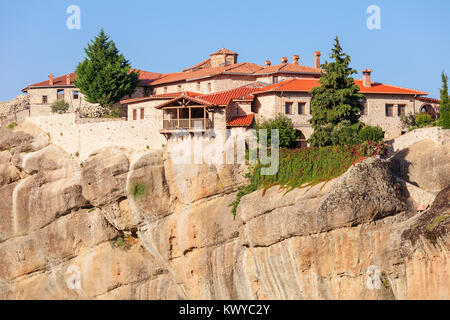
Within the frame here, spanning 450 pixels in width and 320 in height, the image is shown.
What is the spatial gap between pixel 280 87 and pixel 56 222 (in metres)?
19.2

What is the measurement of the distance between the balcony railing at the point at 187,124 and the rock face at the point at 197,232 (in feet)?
7.84

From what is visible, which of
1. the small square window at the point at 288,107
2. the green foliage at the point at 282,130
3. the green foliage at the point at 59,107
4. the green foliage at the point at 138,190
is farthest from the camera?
the green foliage at the point at 59,107

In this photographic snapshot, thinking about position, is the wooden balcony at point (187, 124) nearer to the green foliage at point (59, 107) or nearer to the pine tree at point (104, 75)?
the pine tree at point (104, 75)

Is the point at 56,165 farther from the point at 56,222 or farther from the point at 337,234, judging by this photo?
the point at 337,234

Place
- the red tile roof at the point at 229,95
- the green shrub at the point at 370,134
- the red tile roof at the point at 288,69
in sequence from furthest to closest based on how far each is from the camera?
the red tile roof at the point at 288,69
the red tile roof at the point at 229,95
the green shrub at the point at 370,134

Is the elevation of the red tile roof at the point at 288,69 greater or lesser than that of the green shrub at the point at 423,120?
greater

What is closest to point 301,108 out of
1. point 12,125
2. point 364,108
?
point 364,108

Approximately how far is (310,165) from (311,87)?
9987 mm

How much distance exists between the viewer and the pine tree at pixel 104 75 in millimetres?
78250

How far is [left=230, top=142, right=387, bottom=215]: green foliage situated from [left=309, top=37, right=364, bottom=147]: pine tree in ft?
8.17

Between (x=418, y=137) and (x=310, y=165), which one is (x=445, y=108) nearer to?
(x=418, y=137)

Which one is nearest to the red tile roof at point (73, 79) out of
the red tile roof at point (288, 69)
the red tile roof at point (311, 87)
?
the red tile roof at point (288, 69)

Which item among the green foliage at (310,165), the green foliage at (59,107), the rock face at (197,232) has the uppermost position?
the green foliage at (59,107)
